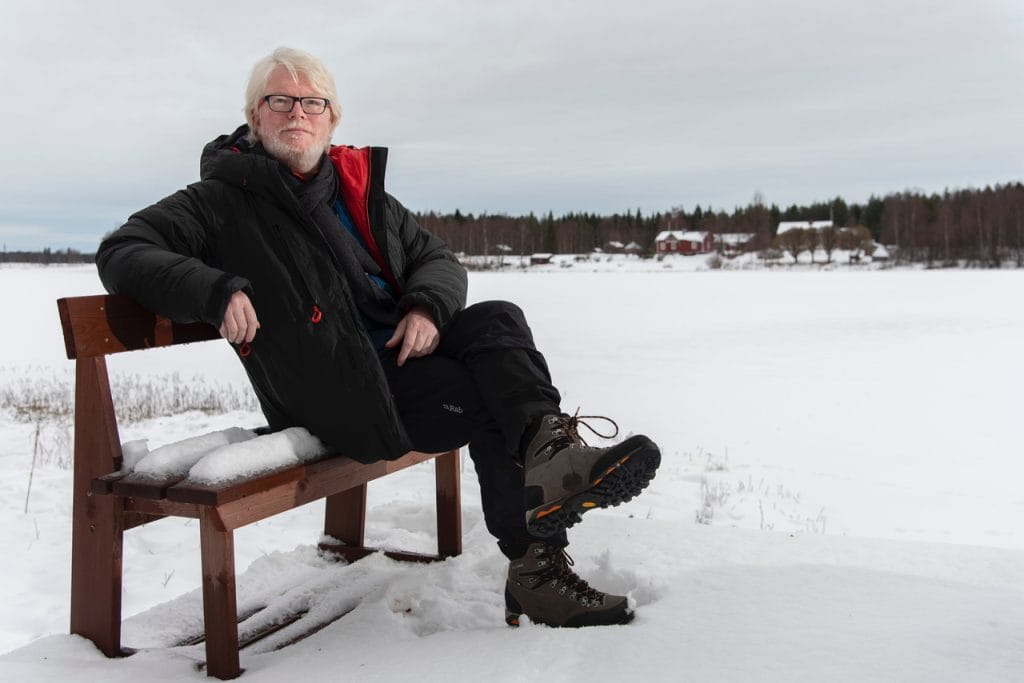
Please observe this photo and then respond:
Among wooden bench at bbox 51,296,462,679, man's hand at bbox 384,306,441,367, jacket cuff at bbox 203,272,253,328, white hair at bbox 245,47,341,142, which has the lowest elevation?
wooden bench at bbox 51,296,462,679

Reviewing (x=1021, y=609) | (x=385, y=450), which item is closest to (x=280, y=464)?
(x=385, y=450)

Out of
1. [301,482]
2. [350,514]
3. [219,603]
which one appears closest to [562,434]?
[301,482]

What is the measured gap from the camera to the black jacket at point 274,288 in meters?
Answer: 2.36

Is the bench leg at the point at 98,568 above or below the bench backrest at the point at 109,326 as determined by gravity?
below

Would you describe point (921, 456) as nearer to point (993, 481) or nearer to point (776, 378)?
point (993, 481)

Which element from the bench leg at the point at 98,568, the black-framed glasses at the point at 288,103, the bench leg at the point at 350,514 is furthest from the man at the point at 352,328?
the bench leg at the point at 350,514

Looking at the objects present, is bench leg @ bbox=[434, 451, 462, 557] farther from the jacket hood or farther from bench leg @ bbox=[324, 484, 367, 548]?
the jacket hood

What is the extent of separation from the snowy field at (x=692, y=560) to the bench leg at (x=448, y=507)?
115 millimetres

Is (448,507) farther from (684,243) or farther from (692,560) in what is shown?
(684,243)

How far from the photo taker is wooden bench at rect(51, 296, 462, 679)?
220cm

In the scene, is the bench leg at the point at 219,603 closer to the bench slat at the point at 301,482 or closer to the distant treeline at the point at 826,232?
the bench slat at the point at 301,482

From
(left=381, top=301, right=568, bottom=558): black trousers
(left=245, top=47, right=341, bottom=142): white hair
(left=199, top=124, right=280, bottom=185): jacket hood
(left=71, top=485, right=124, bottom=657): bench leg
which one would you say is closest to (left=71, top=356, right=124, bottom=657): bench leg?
(left=71, top=485, right=124, bottom=657): bench leg

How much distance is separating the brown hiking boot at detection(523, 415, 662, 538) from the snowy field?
0.36 m

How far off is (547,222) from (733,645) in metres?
108
